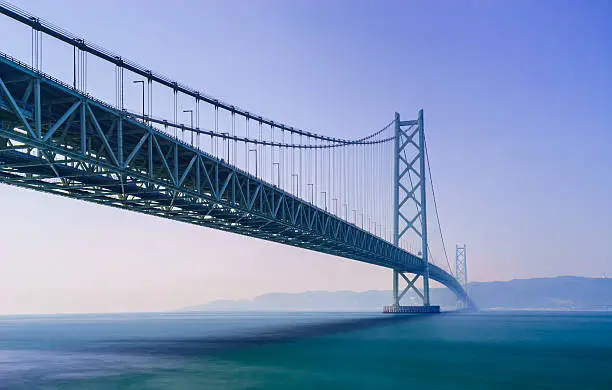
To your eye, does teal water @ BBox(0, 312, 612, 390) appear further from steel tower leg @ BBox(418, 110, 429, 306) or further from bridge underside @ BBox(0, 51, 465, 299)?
steel tower leg @ BBox(418, 110, 429, 306)

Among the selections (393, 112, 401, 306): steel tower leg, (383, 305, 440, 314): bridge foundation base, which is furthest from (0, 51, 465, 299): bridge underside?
(383, 305, 440, 314): bridge foundation base

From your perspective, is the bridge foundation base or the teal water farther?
the bridge foundation base

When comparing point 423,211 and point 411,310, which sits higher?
point 423,211

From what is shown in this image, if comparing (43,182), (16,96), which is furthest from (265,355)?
(16,96)

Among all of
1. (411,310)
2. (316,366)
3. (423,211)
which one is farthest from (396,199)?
(316,366)

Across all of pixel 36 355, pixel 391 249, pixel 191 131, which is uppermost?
pixel 191 131

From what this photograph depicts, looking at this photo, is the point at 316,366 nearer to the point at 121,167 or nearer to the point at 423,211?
the point at 121,167

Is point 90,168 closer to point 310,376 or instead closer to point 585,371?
point 310,376

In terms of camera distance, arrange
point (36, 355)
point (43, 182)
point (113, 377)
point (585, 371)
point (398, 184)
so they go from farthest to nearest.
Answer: point (398, 184), point (36, 355), point (43, 182), point (585, 371), point (113, 377)
